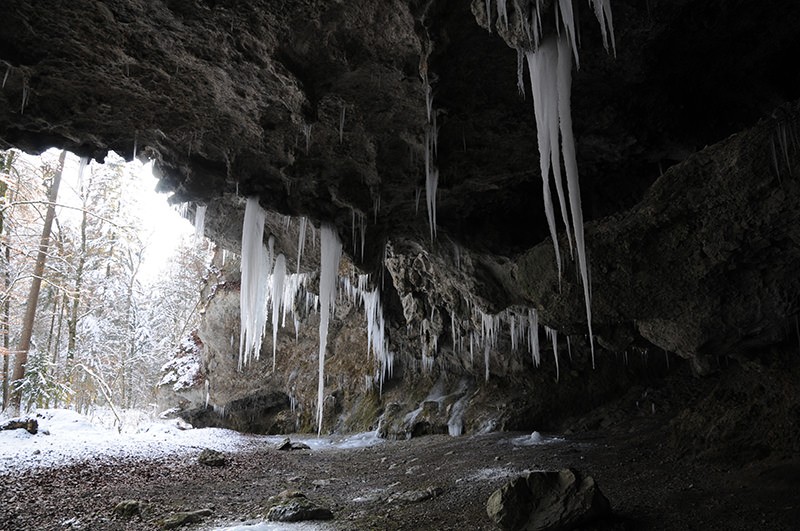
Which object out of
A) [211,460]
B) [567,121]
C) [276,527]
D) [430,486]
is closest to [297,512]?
[276,527]

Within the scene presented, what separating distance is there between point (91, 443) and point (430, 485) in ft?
23.9

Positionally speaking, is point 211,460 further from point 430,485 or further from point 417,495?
point 417,495

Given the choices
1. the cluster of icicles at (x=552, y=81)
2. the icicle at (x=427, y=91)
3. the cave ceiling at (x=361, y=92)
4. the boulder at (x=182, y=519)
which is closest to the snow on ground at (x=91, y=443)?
the boulder at (x=182, y=519)

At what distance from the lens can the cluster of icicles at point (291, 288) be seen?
7.25m

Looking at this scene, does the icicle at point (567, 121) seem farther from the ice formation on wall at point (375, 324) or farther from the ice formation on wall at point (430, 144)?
the ice formation on wall at point (375, 324)

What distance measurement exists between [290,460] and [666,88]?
9.26 m

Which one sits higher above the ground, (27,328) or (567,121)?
(567,121)

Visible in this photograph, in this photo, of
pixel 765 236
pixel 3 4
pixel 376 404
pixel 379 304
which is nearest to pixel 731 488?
pixel 765 236

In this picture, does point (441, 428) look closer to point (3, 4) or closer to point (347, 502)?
point (347, 502)

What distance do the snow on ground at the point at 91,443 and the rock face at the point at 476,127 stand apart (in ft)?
15.6

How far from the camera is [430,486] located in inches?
223

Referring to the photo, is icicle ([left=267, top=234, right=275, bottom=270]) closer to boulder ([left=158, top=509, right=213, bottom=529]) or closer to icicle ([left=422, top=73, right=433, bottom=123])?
icicle ([left=422, top=73, right=433, bottom=123])

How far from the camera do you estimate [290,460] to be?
920 centimetres

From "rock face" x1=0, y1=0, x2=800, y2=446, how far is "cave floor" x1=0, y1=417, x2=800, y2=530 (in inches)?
Result: 58.8
